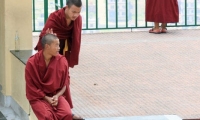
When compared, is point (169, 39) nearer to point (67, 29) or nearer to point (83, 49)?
point (83, 49)

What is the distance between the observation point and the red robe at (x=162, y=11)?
44.9 feet

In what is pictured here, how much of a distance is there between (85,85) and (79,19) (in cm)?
155

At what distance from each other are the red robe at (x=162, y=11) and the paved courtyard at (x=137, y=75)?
27cm

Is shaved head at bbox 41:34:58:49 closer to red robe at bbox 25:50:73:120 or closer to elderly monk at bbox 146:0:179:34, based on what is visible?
red robe at bbox 25:50:73:120

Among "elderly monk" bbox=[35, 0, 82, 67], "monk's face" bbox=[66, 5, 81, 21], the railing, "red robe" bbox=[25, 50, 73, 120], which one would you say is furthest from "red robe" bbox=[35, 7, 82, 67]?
the railing

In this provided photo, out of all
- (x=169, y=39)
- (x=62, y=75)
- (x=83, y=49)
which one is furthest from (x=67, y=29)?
(x=169, y=39)

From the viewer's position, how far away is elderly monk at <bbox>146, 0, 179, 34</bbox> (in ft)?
44.9

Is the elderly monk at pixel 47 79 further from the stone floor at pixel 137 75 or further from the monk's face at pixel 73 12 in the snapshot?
the stone floor at pixel 137 75

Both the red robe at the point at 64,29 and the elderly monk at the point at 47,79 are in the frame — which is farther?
the red robe at the point at 64,29

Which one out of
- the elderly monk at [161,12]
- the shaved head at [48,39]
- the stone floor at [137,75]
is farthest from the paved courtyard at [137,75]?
the shaved head at [48,39]

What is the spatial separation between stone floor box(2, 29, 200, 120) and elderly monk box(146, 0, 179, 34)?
0.22 metres

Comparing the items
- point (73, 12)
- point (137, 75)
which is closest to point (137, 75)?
point (137, 75)

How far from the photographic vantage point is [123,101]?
9.05 metres

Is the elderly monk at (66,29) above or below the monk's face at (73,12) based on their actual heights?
below
